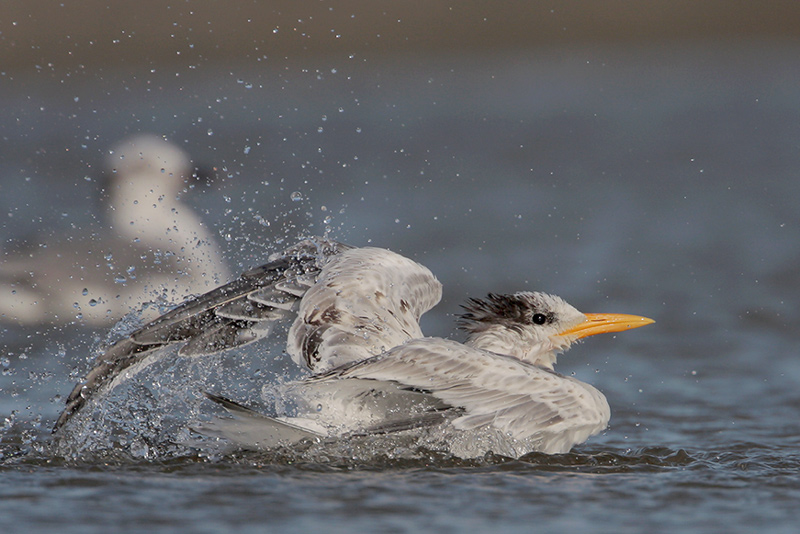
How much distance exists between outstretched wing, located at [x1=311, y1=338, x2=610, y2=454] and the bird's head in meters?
0.85

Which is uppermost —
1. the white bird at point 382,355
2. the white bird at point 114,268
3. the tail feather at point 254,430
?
the white bird at point 114,268

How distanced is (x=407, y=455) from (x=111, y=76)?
11124mm

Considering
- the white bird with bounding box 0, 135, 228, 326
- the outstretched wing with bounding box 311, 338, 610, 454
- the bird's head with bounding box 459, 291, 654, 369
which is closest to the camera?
the outstretched wing with bounding box 311, 338, 610, 454

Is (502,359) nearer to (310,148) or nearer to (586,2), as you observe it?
(310,148)

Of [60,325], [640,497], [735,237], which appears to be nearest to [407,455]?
[640,497]

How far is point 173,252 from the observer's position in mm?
9422

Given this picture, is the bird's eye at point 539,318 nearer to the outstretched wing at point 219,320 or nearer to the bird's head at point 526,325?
the bird's head at point 526,325

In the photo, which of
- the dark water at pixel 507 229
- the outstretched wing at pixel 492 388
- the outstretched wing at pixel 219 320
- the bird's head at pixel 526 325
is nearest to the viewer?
the dark water at pixel 507 229

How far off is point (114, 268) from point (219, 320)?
3841 mm

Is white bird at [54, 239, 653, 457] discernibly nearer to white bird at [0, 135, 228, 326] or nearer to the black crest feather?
the black crest feather

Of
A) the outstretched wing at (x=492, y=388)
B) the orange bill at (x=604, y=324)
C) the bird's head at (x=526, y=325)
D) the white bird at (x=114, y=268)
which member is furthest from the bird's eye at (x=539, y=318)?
the white bird at (x=114, y=268)

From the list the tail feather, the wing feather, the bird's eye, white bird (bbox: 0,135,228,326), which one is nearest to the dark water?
the tail feather

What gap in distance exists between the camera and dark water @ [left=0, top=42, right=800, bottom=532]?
4.42 metres

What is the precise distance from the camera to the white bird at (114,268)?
27.5 ft
